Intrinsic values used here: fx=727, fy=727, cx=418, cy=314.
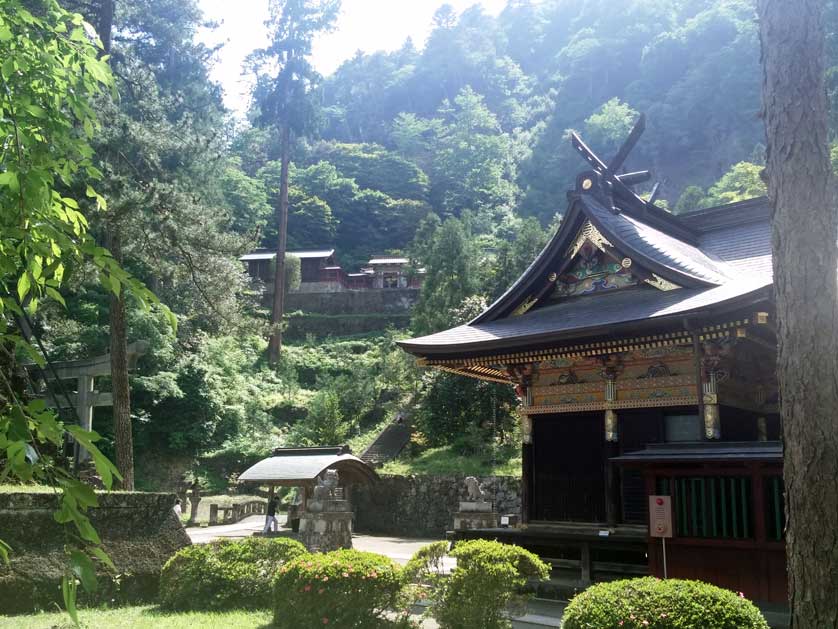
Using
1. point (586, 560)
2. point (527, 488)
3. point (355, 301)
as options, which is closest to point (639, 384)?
point (527, 488)

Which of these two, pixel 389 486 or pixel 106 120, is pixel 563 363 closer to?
pixel 106 120

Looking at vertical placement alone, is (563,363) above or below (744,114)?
below

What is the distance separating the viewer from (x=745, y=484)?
1048 cm

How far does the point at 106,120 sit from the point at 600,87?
83701 millimetres

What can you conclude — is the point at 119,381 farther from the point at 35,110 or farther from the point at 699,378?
the point at 35,110

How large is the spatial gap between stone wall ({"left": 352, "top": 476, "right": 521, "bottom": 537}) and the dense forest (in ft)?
7.47

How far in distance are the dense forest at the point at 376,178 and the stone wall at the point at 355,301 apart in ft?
12.1

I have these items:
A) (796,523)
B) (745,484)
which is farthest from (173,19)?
(796,523)

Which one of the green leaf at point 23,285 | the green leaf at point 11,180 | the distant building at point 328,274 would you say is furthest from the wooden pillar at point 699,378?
the distant building at point 328,274

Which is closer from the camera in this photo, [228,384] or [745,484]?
[745,484]

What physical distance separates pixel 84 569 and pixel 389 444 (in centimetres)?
3181

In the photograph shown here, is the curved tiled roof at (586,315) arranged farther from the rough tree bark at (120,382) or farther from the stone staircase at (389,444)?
the stone staircase at (389,444)

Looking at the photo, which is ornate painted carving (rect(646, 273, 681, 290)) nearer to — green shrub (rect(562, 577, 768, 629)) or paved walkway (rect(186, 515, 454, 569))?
green shrub (rect(562, 577, 768, 629))

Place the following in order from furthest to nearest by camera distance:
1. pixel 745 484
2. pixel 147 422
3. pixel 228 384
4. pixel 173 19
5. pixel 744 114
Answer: pixel 744 114 < pixel 173 19 < pixel 228 384 < pixel 147 422 < pixel 745 484
